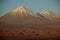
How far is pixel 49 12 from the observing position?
3.43 meters

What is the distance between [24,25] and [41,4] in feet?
1.93

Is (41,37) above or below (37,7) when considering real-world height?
below

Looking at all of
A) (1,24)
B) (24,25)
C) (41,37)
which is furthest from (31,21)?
(1,24)

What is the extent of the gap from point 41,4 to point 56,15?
0.40 metres

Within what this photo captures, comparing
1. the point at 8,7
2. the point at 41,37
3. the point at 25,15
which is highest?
the point at 8,7

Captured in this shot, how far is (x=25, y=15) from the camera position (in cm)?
344

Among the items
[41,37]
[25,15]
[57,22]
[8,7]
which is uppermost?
[8,7]

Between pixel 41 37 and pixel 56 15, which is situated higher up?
pixel 56 15

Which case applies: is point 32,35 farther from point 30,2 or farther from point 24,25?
point 30,2

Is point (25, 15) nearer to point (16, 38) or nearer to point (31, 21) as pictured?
point (31, 21)

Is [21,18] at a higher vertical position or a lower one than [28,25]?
higher

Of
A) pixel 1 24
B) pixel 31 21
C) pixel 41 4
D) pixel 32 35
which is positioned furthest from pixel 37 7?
pixel 1 24

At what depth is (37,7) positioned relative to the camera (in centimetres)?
345

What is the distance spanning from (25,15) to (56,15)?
0.66 meters
